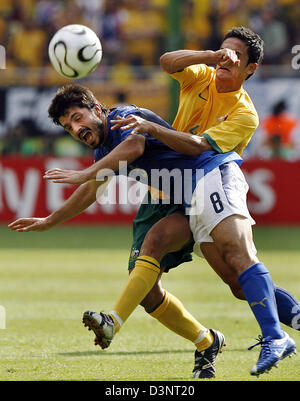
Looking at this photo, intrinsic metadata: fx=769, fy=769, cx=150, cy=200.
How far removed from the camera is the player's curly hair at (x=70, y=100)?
5125 millimetres

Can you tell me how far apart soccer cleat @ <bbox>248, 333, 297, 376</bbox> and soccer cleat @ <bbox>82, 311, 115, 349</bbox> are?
0.89m

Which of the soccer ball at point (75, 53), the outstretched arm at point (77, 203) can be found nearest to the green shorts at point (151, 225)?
the outstretched arm at point (77, 203)

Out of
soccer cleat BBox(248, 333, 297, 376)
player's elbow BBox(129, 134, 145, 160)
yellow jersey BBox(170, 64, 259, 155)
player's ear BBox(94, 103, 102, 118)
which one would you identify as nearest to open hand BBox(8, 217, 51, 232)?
player's ear BBox(94, 103, 102, 118)

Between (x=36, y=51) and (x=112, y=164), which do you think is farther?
(x=36, y=51)

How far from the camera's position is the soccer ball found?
6.16 m

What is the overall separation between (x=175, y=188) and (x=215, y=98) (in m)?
0.77

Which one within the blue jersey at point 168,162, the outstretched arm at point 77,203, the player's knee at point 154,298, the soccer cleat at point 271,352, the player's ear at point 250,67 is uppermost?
the player's ear at point 250,67

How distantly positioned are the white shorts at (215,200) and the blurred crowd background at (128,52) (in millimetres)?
9790

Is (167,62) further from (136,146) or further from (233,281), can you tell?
(233,281)

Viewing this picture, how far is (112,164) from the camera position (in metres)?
4.84

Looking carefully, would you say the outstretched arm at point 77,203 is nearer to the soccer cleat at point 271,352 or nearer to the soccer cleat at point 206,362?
the soccer cleat at point 206,362

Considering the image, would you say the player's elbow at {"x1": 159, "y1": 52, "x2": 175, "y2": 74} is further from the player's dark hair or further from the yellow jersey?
the player's dark hair
